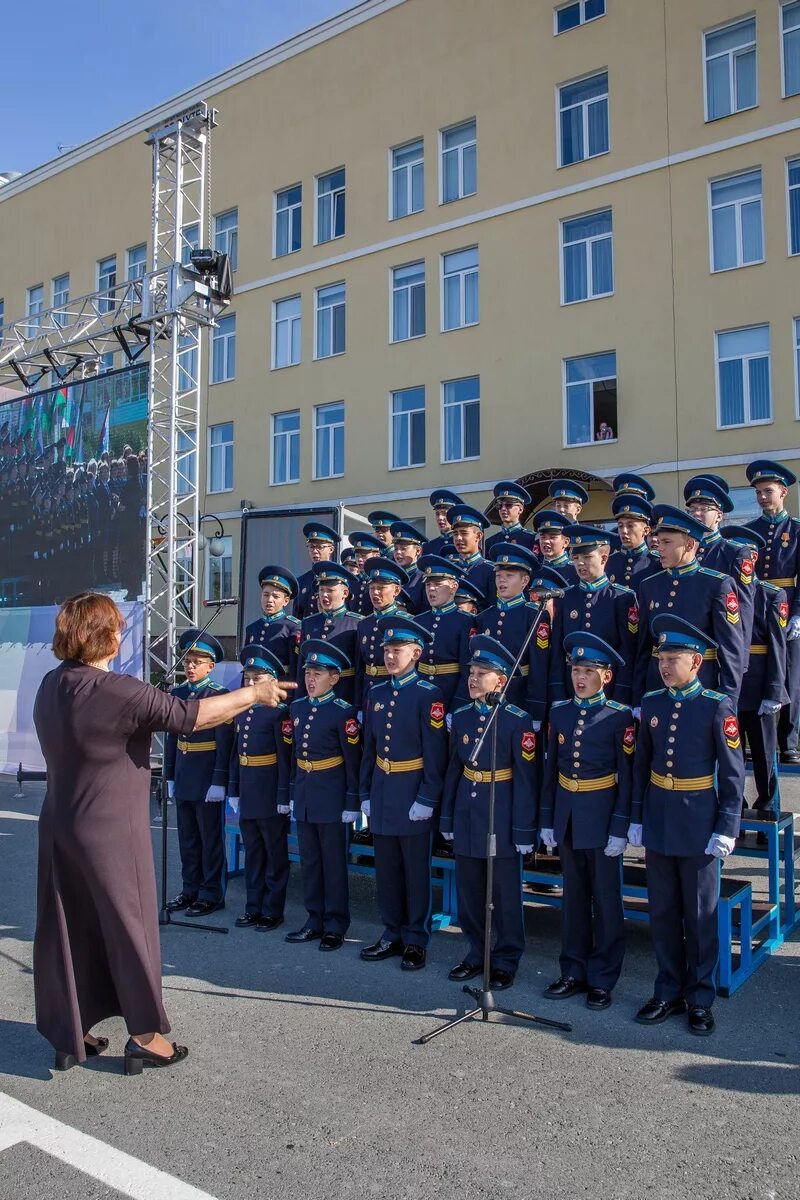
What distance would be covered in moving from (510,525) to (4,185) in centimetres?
2861

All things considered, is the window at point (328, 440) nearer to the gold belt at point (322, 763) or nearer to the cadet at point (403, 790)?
the gold belt at point (322, 763)

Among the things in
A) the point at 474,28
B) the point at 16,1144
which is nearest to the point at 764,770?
the point at 16,1144

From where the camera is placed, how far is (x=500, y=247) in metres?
20.5

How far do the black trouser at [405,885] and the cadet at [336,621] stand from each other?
1475mm

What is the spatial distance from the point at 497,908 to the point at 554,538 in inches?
108

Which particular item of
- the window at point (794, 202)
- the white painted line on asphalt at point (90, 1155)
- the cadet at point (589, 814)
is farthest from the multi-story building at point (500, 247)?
the white painted line on asphalt at point (90, 1155)

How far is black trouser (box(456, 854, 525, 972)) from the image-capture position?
211 inches

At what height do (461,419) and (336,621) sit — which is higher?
(461,419)

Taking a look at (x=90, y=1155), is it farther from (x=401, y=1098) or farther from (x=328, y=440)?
(x=328, y=440)

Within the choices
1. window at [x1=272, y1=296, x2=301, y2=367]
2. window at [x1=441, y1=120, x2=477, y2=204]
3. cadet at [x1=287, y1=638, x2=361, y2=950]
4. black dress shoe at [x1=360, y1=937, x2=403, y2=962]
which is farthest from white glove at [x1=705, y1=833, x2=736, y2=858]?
window at [x1=272, y1=296, x2=301, y2=367]

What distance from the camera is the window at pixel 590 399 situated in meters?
18.9

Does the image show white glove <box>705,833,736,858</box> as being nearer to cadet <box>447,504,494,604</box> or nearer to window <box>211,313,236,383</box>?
cadet <box>447,504,494,604</box>

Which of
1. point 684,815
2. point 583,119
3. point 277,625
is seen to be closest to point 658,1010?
point 684,815

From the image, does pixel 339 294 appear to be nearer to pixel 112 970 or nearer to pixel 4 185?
pixel 4 185
